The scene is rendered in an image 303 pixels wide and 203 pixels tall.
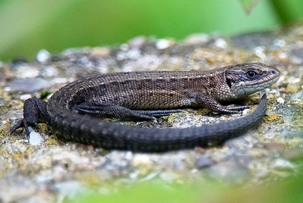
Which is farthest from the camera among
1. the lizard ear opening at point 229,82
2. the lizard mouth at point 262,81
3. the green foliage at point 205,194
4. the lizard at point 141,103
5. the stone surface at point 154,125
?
the lizard ear opening at point 229,82

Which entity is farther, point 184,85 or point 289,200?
point 184,85

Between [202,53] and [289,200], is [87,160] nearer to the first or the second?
[289,200]

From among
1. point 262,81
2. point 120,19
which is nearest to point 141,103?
point 262,81

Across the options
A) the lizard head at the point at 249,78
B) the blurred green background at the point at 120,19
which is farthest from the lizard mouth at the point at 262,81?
the blurred green background at the point at 120,19

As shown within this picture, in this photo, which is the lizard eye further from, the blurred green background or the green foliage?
the green foliage

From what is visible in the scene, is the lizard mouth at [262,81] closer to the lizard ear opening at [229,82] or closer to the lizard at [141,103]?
the lizard at [141,103]

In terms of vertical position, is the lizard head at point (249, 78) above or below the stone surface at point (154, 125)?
above

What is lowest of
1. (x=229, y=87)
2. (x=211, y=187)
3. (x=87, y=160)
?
(x=87, y=160)

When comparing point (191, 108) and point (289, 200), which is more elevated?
point (289, 200)

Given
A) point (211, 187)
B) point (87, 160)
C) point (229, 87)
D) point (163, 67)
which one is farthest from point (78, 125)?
point (211, 187)
